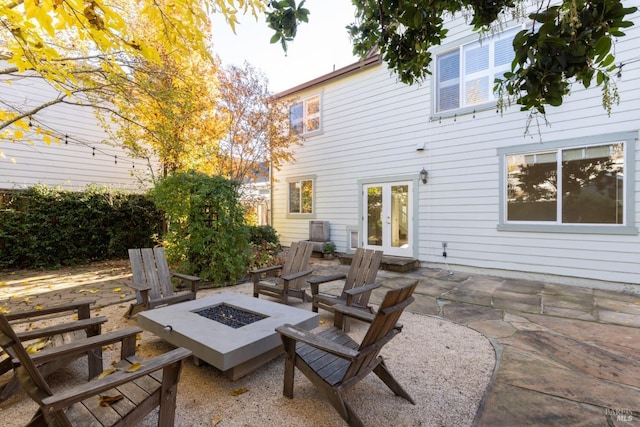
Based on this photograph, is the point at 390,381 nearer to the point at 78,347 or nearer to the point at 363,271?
the point at 363,271

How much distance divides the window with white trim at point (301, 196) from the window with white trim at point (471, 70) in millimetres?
4754

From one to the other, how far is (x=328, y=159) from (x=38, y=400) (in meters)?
8.69

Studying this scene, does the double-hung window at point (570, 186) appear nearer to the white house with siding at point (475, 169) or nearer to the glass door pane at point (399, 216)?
the white house with siding at point (475, 169)

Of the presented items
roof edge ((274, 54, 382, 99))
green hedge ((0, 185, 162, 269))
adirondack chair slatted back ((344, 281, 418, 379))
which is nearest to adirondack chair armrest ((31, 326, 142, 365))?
adirondack chair slatted back ((344, 281, 418, 379))

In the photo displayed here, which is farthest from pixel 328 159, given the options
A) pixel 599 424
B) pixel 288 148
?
pixel 599 424

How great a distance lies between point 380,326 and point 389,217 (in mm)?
6391

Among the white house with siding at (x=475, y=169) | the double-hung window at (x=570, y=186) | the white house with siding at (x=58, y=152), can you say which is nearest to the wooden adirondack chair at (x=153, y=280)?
the white house with siding at (x=475, y=169)

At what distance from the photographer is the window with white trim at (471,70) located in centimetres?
645

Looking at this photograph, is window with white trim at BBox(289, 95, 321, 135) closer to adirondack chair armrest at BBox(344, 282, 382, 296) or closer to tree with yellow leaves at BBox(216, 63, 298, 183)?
tree with yellow leaves at BBox(216, 63, 298, 183)

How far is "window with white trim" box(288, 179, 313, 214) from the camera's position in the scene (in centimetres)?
1014

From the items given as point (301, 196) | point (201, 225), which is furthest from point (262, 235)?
point (201, 225)

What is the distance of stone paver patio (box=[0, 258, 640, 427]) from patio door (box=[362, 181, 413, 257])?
1.11m

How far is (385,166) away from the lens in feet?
26.8

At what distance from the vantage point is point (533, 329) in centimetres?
361
